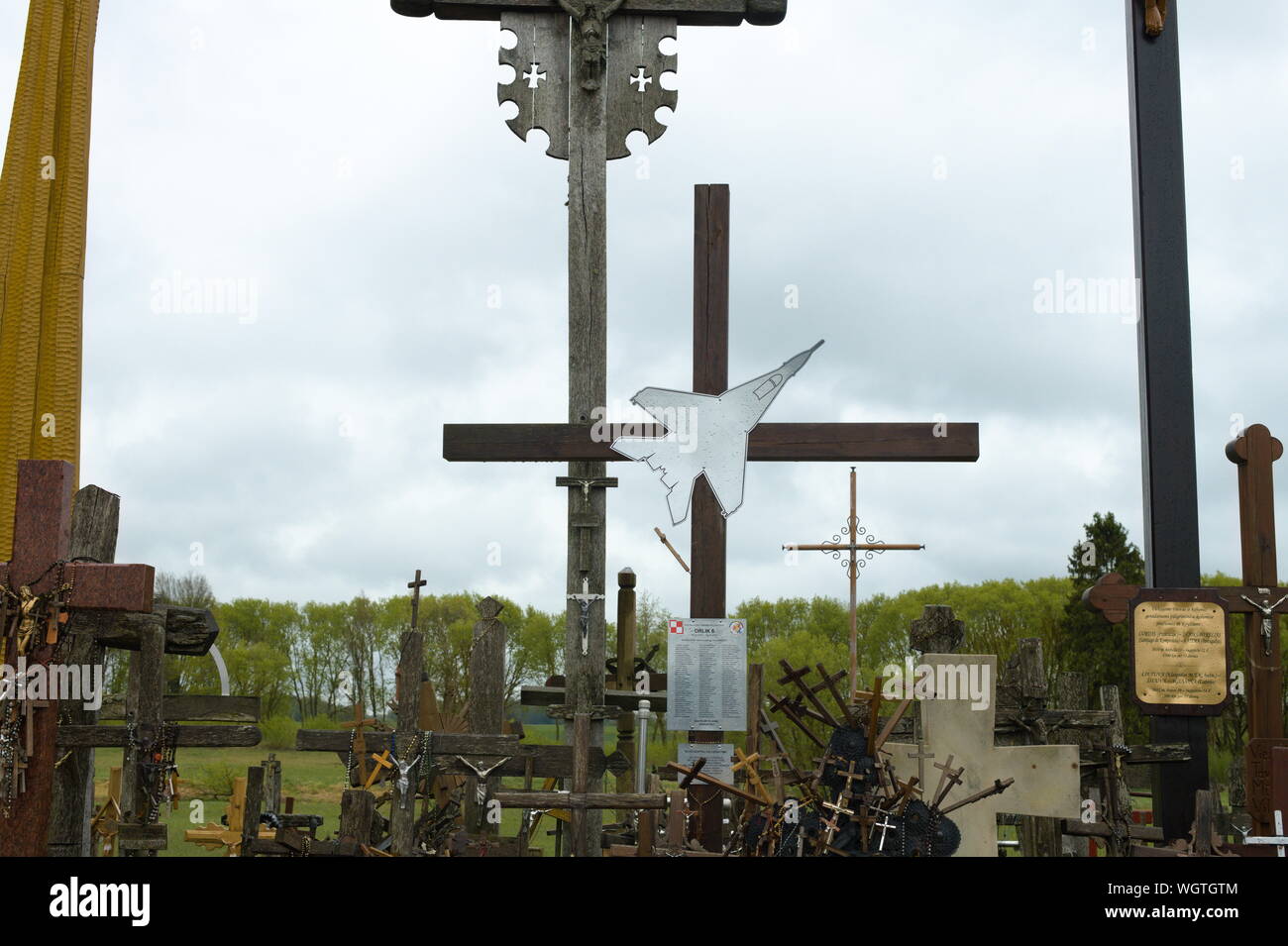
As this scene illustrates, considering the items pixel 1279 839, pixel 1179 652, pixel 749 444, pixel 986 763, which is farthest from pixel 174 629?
pixel 1179 652

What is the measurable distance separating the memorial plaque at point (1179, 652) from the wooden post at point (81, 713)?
6.59 meters

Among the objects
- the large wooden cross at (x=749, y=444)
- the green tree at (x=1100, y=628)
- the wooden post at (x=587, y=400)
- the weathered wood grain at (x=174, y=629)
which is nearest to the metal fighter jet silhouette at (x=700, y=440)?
the large wooden cross at (x=749, y=444)

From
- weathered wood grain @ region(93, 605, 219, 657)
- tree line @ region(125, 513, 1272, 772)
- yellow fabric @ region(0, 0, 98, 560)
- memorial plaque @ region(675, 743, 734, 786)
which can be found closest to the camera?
weathered wood grain @ region(93, 605, 219, 657)

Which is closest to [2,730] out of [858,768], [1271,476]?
[858,768]

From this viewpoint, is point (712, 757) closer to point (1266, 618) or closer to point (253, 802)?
point (253, 802)

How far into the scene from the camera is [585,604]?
345 inches

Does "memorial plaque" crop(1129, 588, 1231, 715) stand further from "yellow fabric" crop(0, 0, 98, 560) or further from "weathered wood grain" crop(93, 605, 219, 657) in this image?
"yellow fabric" crop(0, 0, 98, 560)

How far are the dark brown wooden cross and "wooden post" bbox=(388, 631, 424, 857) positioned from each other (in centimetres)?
180

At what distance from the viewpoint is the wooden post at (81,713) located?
6.55m

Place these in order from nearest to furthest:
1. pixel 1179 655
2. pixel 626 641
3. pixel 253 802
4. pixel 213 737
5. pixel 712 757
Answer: pixel 213 737, pixel 712 757, pixel 253 802, pixel 1179 655, pixel 626 641

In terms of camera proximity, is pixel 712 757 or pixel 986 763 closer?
pixel 986 763

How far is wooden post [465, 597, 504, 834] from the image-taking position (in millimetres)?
7941

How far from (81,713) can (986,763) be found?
4895 mm

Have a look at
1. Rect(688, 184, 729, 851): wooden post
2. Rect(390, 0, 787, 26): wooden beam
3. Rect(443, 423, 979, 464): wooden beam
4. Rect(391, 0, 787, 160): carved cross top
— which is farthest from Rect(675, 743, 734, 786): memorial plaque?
Rect(390, 0, 787, 26): wooden beam
